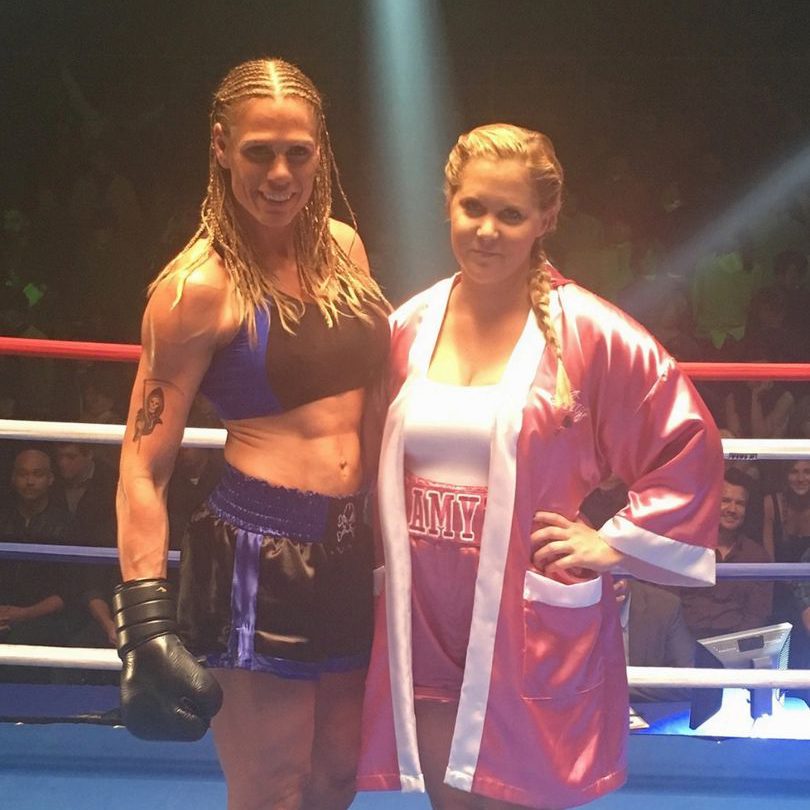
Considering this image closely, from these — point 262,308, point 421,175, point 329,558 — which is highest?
point 421,175

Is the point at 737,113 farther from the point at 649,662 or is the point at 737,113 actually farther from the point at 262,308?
the point at 262,308

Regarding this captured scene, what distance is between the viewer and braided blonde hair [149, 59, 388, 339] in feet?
4.17

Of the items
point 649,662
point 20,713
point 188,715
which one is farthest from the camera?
point 649,662

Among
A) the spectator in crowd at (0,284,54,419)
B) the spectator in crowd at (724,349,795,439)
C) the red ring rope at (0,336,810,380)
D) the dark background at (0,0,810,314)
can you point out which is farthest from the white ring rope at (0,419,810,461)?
the dark background at (0,0,810,314)

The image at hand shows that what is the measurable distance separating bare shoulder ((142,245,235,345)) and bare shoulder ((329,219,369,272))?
237mm

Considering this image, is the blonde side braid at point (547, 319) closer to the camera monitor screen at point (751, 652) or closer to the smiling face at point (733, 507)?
the camera monitor screen at point (751, 652)

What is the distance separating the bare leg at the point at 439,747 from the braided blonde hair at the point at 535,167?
42 centimetres

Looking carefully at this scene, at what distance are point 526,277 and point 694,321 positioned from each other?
12.0ft

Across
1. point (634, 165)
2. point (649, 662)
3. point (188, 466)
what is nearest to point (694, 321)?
point (634, 165)

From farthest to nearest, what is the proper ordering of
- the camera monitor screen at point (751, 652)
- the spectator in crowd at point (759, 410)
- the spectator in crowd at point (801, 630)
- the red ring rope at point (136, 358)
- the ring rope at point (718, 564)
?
the spectator in crowd at point (759, 410) → the spectator in crowd at point (801, 630) → the camera monitor screen at point (751, 652) → the ring rope at point (718, 564) → the red ring rope at point (136, 358)

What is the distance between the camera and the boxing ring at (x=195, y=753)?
188 cm

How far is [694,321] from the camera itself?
4863 mm

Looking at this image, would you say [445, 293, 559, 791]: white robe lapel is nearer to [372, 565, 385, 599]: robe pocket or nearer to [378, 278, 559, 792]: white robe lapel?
[378, 278, 559, 792]: white robe lapel

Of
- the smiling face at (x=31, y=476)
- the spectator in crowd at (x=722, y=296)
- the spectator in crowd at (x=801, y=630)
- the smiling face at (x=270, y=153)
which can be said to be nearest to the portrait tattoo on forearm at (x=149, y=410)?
the smiling face at (x=270, y=153)
